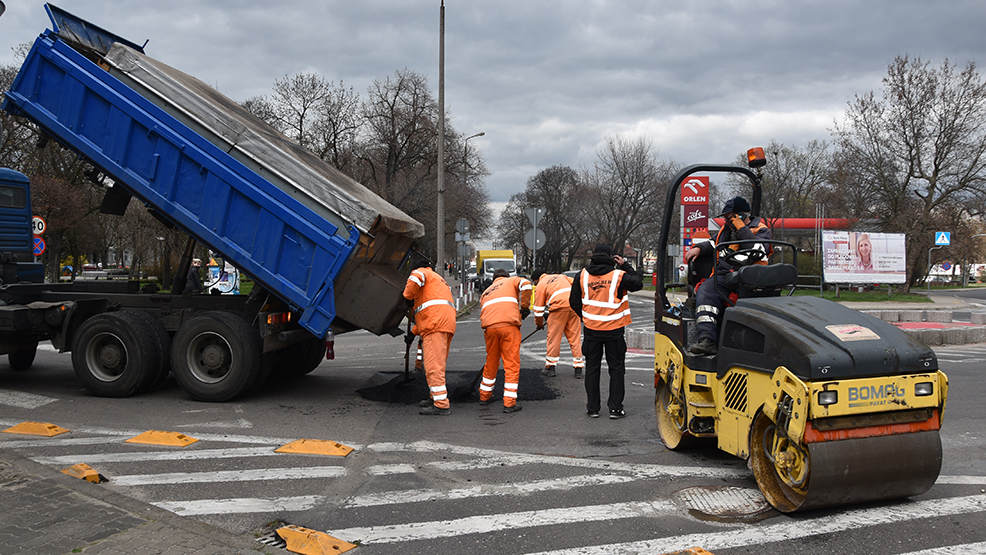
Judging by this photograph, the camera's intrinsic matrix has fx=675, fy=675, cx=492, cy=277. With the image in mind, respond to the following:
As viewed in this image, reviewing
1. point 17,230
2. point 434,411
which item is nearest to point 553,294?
point 434,411

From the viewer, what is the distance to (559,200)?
239 ft

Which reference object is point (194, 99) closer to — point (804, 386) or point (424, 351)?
point (424, 351)

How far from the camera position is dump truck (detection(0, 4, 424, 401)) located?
7125 mm

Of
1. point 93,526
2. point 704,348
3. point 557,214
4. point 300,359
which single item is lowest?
point 93,526

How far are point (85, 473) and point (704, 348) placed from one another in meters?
4.63

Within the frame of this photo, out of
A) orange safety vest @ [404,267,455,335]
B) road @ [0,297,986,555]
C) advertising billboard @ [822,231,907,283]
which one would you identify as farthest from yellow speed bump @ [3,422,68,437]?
advertising billboard @ [822,231,907,283]

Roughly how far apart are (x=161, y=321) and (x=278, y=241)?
2083mm

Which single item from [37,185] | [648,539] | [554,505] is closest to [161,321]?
[554,505]

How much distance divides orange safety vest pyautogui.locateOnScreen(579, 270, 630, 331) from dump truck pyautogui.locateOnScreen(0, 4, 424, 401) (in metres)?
2.03

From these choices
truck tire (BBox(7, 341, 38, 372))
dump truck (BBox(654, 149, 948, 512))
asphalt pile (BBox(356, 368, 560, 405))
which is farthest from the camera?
truck tire (BBox(7, 341, 38, 372))

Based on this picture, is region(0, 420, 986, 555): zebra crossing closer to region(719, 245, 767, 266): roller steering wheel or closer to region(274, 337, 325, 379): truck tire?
region(719, 245, 767, 266): roller steering wheel

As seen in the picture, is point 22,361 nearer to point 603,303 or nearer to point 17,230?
point 17,230

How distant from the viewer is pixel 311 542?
3.84 meters

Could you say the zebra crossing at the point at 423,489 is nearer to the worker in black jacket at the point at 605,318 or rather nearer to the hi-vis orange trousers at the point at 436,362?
the hi-vis orange trousers at the point at 436,362
